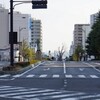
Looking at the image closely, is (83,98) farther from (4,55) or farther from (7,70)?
(4,55)

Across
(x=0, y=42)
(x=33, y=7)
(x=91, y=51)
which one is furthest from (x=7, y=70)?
(x=0, y=42)

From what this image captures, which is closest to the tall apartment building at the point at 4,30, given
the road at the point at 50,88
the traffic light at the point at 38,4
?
the traffic light at the point at 38,4

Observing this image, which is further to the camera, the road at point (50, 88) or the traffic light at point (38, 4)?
the traffic light at point (38, 4)

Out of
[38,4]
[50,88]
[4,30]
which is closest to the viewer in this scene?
[50,88]

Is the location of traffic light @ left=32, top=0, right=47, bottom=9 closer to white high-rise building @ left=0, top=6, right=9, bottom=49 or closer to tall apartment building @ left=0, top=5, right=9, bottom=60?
tall apartment building @ left=0, top=5, right=9, bottom=60

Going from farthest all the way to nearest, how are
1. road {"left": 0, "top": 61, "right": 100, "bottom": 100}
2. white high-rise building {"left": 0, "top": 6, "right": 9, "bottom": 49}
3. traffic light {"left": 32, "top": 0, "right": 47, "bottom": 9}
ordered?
1. white high-rise building {"left": 0, "top": 6, "right": 9, "bottom": 49}
2. traffic light {"left": 32, "top": 0, "right": 47, "bottom": 9}
3. road {"left": 0, "top": 61, "right": 100, "bottom": 100}

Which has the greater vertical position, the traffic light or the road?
the traffic light

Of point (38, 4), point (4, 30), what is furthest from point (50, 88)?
point (4, 30)

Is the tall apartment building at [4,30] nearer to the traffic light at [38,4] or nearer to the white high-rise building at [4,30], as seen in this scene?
the white high-rise building at [4,30]

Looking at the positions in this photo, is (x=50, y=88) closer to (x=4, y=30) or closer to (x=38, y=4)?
(x=38, y=4)

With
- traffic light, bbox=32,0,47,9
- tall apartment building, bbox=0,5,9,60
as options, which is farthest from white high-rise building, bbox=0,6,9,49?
traffic light, bbox=32,0,47,9

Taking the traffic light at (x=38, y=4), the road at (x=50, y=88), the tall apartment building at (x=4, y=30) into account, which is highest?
the tall apartment building at (x=4, y=30)

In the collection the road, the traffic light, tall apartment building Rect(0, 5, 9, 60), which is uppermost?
tall apartment building Rect(0, 5, 9, 60)

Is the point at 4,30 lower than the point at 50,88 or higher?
A: higher
